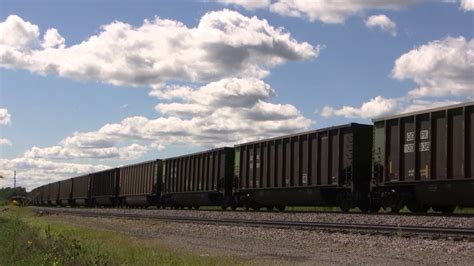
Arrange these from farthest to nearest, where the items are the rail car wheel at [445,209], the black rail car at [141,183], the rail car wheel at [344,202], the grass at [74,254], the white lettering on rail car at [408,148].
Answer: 1. the black rail car at [141,183]
2. the rail car wheel at [344,202]
3. the rail car wheel at [445,209]
4. the white lettering on rail car at [408,148]
5. the grass at [74,254]

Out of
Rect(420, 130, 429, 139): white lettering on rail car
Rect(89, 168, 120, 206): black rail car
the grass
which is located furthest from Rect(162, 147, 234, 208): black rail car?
the grass

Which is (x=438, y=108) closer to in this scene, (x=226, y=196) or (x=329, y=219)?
(x=329, y=219)

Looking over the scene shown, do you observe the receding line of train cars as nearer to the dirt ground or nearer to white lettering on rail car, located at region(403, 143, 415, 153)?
white lettering on rail car, located at region(403, 143, 415, 153)

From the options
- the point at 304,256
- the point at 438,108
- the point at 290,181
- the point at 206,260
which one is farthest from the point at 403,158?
the point at 206,260

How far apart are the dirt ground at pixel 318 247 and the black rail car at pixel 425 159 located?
5695 mm

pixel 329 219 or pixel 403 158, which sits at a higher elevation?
pixel 403 158

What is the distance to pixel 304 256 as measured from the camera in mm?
11562

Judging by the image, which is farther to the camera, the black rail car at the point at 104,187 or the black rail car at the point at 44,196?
the black rail car at the point at 44,196

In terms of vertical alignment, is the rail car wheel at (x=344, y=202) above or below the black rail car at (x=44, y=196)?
above

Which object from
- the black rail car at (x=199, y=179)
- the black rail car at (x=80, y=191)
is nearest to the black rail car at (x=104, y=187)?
the black rail car at (x=80, y=191)

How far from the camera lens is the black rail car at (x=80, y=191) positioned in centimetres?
6238

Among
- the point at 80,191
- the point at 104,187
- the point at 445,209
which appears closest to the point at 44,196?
the point at 80,191

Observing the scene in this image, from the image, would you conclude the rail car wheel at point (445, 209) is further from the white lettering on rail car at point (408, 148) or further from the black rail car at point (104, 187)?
the black rail car at point (104, 187)

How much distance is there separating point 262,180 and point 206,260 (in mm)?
18939
